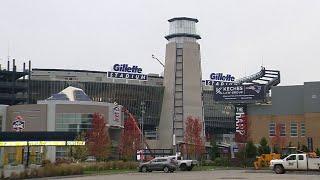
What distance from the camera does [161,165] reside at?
55.6 metres

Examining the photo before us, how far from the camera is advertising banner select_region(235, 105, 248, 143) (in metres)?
100

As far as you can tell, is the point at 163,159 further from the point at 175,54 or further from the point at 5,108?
the point at 175,54

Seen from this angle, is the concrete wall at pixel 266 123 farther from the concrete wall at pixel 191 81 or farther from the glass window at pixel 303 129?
the concrete wall at pixel 191 81

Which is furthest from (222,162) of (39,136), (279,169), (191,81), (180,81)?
(180,81)

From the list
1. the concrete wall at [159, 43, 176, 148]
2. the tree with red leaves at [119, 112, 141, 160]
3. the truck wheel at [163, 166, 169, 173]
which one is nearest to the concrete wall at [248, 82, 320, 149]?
the tree with red leaves at [119, 112, 141, 160]

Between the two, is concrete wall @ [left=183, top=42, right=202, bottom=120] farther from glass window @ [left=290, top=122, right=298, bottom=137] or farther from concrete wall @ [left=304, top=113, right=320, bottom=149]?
concrete wall @ [left=304, top=113, right=320, bottom=149]

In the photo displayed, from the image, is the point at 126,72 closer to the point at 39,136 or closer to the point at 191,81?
the point at 191,81

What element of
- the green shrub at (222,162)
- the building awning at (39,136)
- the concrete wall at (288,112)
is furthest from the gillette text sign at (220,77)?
the green shrub at (222,162)

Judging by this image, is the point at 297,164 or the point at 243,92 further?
the point at 243,92

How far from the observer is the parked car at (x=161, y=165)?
180 ft

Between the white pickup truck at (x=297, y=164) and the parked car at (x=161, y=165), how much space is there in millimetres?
10308

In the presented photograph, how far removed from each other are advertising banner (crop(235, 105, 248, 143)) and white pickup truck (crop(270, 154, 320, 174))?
1908 inches

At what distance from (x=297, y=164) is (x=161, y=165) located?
45.5 feet

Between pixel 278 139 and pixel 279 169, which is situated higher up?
pixel 278 139
